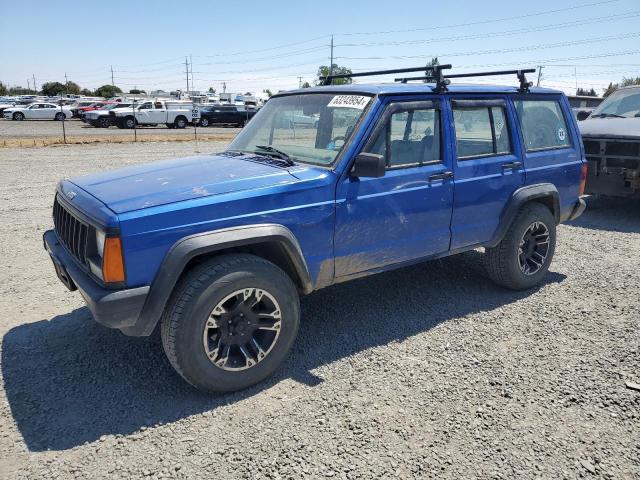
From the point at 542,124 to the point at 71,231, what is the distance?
4318 millimetres

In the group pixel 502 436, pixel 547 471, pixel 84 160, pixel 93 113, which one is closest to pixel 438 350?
pixel 502 436

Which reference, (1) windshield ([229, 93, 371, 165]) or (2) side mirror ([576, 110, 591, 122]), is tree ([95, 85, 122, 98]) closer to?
(2) side mirror ([576, 110, 591, 122])

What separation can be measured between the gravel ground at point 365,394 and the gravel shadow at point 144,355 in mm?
13

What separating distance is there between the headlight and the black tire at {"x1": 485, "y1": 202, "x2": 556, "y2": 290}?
347 centimetres

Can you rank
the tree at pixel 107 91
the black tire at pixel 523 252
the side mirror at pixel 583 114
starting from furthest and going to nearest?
the tree at pixel 107 91 → the side mirror at pixel 583 114 → the black tire at pixel 523 252

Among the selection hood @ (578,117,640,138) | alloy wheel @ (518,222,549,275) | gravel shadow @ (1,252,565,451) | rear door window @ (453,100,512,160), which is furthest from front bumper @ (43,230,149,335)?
hood @ (578,117,640,138)

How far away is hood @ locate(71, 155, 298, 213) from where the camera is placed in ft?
9.81

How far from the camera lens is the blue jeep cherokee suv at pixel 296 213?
2.88 meters

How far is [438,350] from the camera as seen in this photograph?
375cm

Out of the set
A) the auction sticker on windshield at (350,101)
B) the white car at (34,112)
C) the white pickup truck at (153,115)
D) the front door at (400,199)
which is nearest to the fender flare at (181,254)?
the front door at (400,199)

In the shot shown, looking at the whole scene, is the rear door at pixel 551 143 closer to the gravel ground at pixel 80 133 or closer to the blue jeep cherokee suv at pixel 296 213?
the blue jeep cherokee suv at pixel 296 213

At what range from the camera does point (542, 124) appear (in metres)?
4.90

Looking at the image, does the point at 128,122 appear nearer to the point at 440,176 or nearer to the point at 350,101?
the point at 350,101

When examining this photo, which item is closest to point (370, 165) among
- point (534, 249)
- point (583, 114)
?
point (534, 249)
